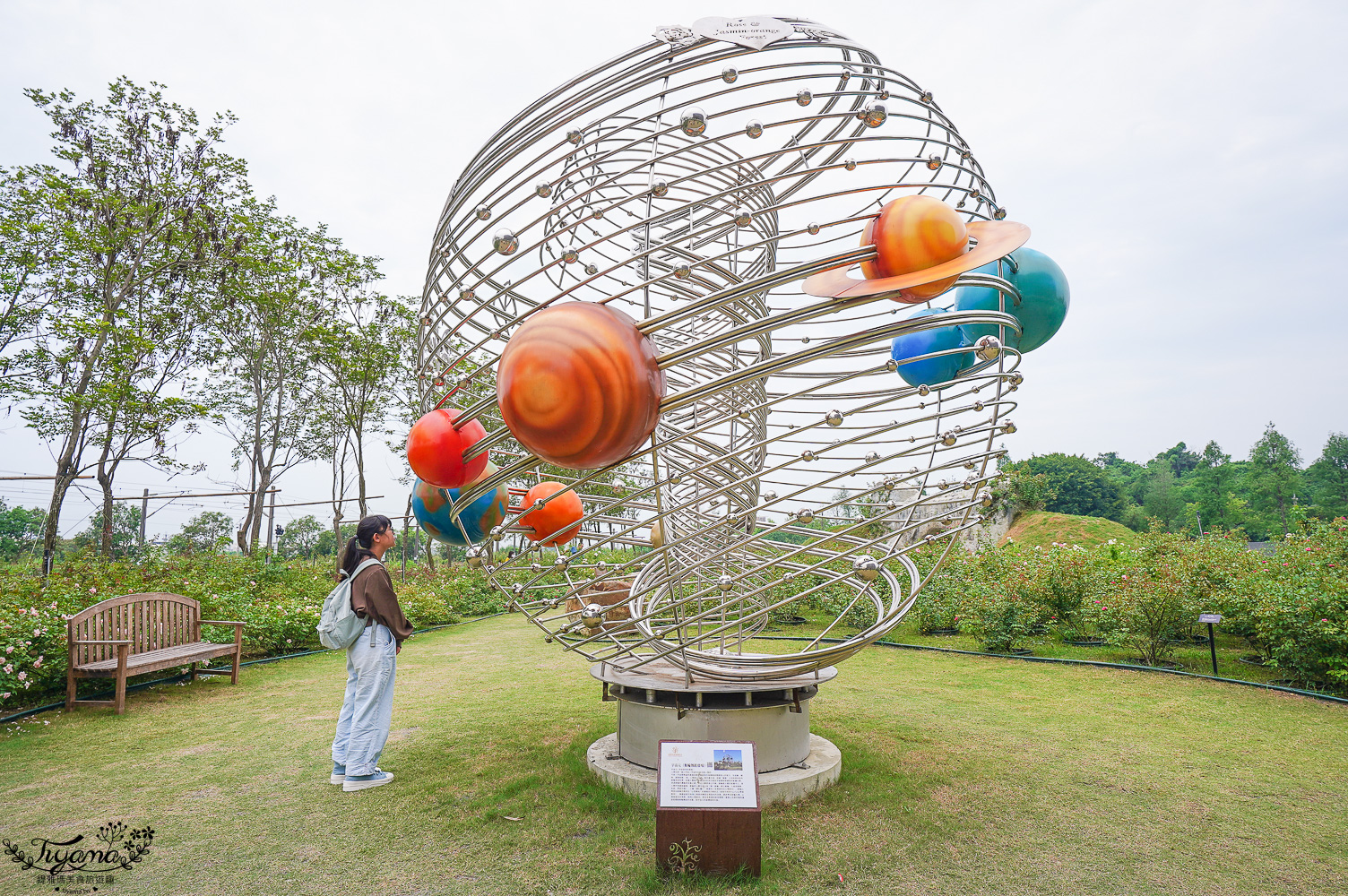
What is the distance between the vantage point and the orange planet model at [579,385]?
6.66 ft

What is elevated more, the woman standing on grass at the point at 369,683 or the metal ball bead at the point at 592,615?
the metal ball bead at the point at 592,615

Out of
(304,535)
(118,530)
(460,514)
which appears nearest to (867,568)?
(460,514)

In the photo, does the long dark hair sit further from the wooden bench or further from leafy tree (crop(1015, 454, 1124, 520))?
leafy tree (crop(1015, 454, 1124, 520))

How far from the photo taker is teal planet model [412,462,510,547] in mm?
3508

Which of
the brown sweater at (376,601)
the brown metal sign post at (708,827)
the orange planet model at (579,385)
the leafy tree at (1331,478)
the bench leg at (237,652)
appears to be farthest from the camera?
the leafy tree at (1331,478)

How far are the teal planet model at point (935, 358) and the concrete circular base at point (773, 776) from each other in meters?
2.08

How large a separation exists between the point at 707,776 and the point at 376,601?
2.16 metres

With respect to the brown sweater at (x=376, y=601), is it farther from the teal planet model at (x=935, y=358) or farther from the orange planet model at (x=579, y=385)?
the teal planet model at (x=935, y=358)

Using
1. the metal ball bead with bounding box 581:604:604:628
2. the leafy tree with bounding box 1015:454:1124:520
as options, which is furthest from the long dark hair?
the leafy tree with bounding box 1015:454:1124:520

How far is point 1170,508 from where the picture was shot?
50625mm

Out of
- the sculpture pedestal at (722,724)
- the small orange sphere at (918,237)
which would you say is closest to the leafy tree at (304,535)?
the sculpture pedestal at (722,724)

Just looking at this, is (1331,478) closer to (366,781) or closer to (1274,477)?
(1274,477)

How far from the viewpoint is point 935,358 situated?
348 cm

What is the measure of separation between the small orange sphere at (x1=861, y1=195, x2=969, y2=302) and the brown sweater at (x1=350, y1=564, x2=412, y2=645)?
3154mm
